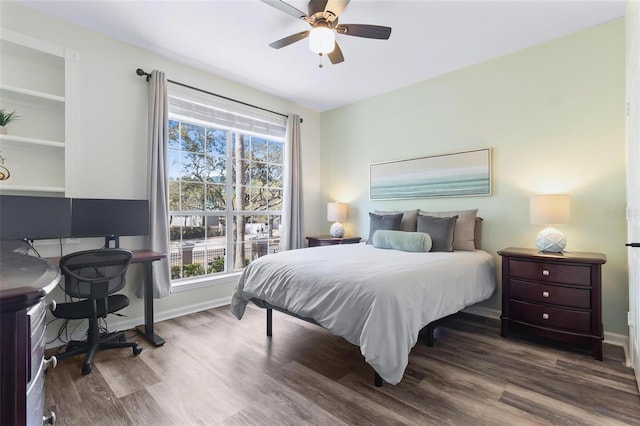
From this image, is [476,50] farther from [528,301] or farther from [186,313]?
[186,313]

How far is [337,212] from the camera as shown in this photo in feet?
15.0

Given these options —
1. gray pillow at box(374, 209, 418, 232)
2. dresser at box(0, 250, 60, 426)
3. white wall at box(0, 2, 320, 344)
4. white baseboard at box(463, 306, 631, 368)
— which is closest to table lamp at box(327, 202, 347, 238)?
gray pillow at box(374, 209, 418, 232)

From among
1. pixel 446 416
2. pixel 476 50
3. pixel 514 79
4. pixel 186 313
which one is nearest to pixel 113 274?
pixel 186 313

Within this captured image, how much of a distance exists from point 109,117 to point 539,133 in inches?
169

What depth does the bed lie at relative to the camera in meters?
1.80

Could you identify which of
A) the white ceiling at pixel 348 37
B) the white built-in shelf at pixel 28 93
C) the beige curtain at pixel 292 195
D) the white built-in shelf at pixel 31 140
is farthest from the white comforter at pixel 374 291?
the white built-in shelf at pixel 28 93

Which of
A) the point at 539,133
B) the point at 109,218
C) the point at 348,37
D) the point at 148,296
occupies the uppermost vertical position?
the point at 348,37

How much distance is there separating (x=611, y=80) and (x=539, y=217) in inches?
54.2

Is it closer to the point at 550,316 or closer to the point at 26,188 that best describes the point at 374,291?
the point at 550,316

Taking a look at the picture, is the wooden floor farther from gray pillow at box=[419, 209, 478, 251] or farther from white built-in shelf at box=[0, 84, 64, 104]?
white built-in shelf at box=[0, 84, 64, 104]

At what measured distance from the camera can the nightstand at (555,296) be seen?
93.2 inches

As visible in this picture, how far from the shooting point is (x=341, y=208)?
459 cm

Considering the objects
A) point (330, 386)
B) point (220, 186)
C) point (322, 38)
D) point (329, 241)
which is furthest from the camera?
point (329, 241)

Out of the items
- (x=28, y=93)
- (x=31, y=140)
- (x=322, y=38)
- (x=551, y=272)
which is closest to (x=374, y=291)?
(x=551, y=272)
